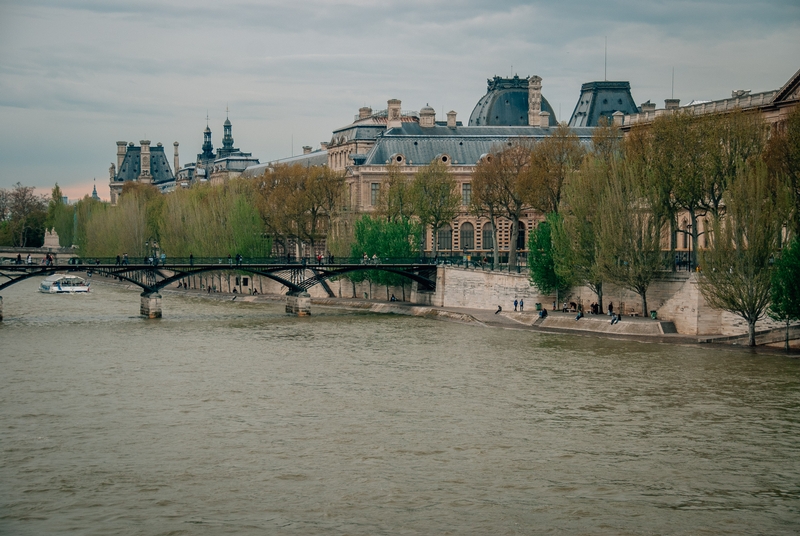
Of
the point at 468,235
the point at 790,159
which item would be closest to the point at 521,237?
the point at 468,235

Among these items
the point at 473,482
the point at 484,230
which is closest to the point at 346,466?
the point at 473,482

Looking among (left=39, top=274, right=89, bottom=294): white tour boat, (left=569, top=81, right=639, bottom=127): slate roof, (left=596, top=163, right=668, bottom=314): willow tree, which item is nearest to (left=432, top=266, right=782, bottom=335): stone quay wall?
(left=596, top=163, right=668, bottom=314): willow tree

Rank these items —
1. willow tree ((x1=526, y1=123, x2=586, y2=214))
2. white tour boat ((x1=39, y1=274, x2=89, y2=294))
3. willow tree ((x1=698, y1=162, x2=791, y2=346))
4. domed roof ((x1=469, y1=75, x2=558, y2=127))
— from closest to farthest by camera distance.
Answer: willow tree ((x1=698, y1=162, x2=791, y2=346)) → willow tree ((x1=526, y1=123, x2=586, y2=214)) → white tour boat ((x1=39, y1=274, x2=89, y2=294)) → domed roof ((x1=469, y1=75, x2=558, y2=127))

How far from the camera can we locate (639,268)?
185 ft

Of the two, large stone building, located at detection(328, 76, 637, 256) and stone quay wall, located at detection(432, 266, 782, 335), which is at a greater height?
large stone building, located at detection(328, 76, 637, 256)

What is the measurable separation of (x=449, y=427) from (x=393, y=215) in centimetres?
5054

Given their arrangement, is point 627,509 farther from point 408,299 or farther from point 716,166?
point 408,299

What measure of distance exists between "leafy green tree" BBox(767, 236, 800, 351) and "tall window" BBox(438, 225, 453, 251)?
171ft

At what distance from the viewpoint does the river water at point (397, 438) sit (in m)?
26.2

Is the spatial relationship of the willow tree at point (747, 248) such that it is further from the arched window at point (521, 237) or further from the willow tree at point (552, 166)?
the arched window at point (521, 237)

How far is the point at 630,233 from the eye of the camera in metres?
57.0

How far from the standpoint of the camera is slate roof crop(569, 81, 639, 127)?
363 ft

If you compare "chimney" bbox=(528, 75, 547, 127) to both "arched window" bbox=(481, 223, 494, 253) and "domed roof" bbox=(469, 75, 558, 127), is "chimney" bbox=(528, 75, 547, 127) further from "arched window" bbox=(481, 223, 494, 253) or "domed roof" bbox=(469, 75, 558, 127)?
"arched window" bbox=(481, 223, 494, 253)

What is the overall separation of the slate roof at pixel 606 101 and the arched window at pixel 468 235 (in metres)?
17.8
